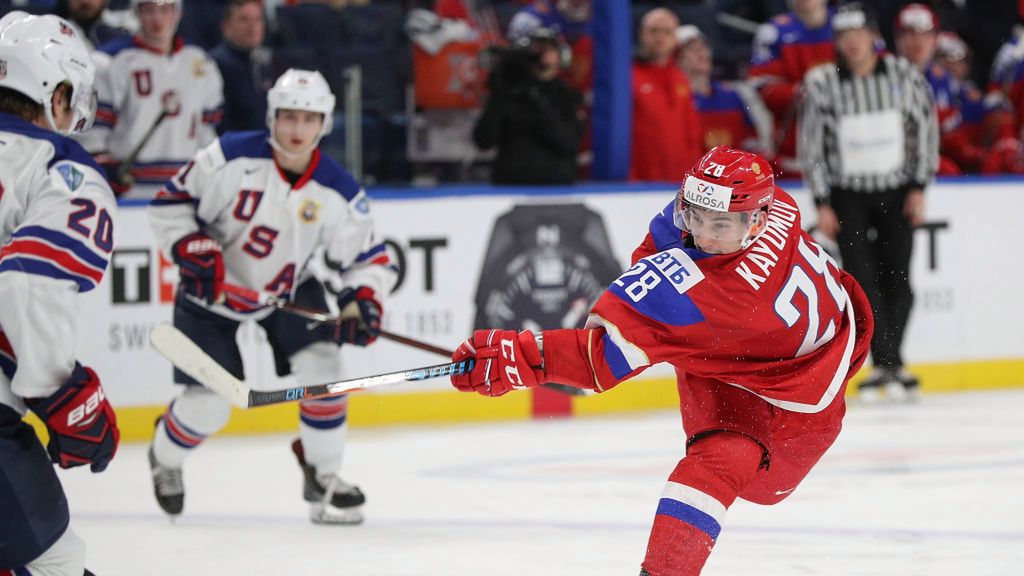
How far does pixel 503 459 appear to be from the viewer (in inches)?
221

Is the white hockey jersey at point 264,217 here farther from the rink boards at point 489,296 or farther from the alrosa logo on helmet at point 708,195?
the alrosa logo on helmet at point 708,195

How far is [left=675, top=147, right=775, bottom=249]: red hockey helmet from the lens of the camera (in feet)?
9.62

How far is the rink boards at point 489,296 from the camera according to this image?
19.7ft

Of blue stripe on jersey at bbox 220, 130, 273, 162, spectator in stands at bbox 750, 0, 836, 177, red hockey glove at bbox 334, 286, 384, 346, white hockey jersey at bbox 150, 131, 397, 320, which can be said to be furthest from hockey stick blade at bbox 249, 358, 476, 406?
spectator in stands at bbox 750, 0, 836, 177

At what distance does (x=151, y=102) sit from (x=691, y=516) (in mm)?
3941

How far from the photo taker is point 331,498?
4.61 m

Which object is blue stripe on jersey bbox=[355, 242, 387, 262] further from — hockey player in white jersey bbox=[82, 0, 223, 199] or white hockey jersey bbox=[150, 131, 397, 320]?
hockey player in white jersey bbox=[82, 0, 223, 199]

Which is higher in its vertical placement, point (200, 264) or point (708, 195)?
point (708, 195)

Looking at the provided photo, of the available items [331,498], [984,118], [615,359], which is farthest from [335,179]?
[984,118]

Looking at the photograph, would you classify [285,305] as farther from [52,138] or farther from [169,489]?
[52,138]

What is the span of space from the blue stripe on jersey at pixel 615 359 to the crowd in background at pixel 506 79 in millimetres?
3738

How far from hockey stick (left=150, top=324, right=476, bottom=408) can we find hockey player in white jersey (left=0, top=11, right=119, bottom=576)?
713 millimetres

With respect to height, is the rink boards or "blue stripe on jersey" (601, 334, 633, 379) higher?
"blue stripe on jersey" (601, 334, 633, 379)

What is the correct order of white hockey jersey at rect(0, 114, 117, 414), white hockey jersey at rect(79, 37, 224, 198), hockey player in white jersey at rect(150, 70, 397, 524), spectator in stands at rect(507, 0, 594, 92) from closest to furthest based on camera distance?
white hockey jersey at rect(0, 114, 117, 414), hockey player in white jersey at rect(150, 70, 397, 524), white hockey jersey at rect(79, 37, 224, 198), spectator in stands at rect(507, 0, 594, 92)
